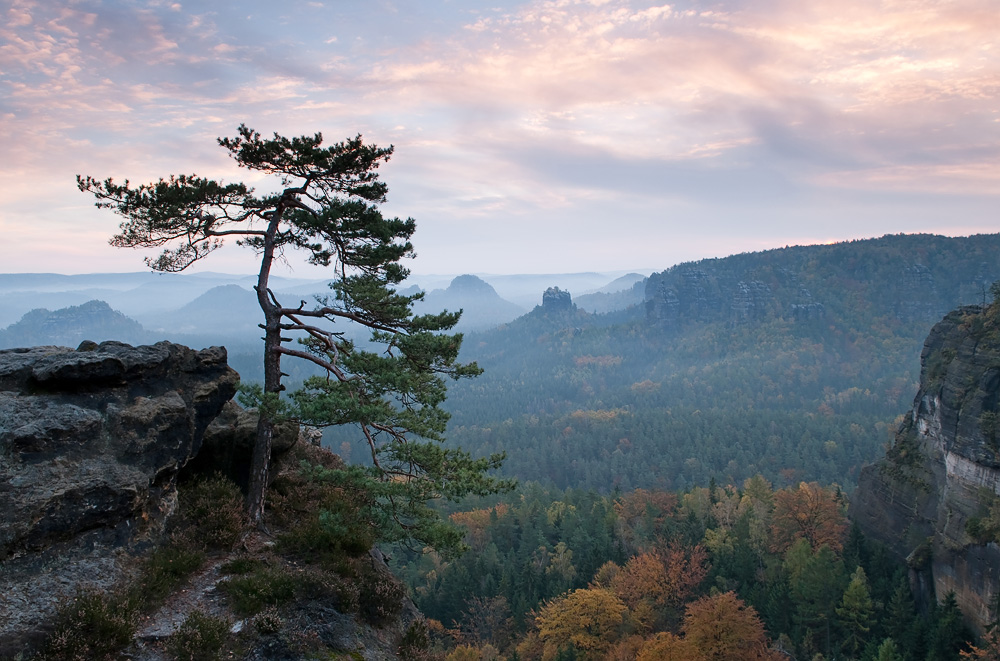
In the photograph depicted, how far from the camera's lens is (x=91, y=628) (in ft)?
32.2

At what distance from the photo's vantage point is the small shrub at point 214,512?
13500 mm

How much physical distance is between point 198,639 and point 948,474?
5480 centimetres

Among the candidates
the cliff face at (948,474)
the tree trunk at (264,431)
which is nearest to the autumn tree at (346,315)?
the tree trunk at (264,431)

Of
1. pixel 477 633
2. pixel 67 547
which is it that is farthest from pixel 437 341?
pixel 477 633

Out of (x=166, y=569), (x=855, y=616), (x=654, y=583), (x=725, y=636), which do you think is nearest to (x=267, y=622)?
(x=166, y=569)

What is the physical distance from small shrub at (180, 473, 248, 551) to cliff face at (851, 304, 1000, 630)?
46.5 metres

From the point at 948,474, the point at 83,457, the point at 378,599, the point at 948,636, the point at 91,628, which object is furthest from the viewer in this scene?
the point at 948,474

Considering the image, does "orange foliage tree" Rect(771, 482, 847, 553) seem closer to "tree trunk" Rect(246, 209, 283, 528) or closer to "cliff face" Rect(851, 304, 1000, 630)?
"cliff face" Rect(851, 304, 1000, 630)

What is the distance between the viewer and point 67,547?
1088 centimetres

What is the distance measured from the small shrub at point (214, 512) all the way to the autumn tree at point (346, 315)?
1.93 feet

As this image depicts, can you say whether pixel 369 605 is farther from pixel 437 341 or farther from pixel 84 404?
pixel 84 404

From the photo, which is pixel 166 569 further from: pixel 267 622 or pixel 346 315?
pixel 346 315

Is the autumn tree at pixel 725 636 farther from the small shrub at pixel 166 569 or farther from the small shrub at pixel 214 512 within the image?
the small shrub at pixel 166 569

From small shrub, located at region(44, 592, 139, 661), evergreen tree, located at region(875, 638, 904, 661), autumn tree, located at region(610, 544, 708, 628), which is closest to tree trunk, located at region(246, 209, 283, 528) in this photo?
small shrub, located at region(44, 592, 139, 661)
